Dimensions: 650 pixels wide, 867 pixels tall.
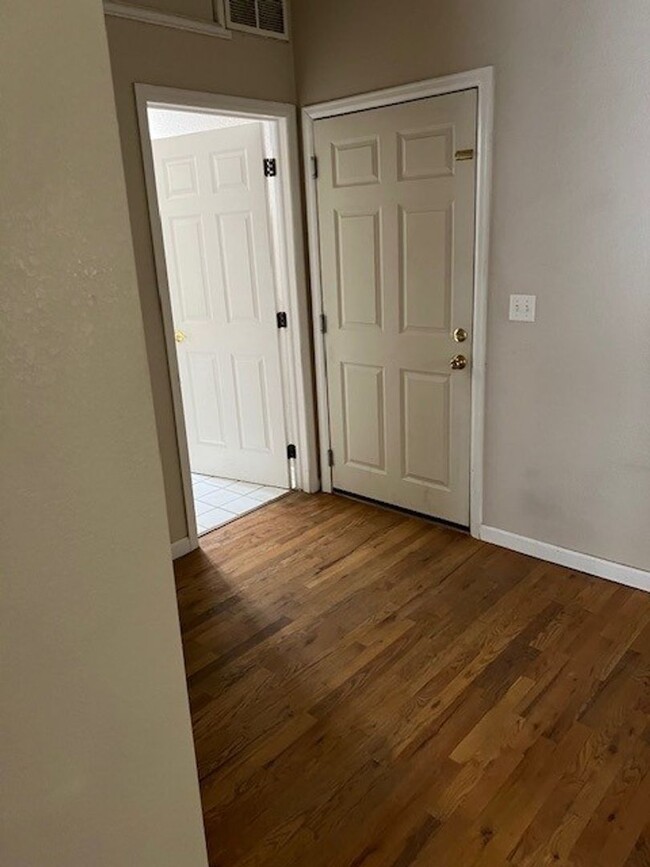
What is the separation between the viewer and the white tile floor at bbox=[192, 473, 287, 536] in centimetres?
360

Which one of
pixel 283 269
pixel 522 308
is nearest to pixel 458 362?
pixel 522 308

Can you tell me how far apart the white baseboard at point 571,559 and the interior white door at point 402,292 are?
208mm

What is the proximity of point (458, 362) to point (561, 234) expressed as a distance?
706mm

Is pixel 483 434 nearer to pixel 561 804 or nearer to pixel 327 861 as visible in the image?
pixel 561 804

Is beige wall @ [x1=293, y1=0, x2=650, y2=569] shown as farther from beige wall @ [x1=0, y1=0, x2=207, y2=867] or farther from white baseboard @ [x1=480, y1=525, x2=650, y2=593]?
beige wall @ [x1=0, y1=0, x2=207, y2=867]

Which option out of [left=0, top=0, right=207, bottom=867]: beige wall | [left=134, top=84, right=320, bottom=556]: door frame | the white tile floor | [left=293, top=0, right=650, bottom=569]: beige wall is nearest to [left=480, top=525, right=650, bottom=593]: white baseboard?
[left=293, top=0, right=650, bottom=569]: beige wall

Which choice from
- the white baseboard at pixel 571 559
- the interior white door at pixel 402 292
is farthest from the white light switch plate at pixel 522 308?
the white baseboard at pixel 571 559

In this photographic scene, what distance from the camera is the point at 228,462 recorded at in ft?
13.5

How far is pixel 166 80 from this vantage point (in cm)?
274

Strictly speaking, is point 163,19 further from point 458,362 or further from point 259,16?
point 458,362

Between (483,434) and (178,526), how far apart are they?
152 cm

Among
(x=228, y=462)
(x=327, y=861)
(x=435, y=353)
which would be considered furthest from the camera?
(x=228, y=462)

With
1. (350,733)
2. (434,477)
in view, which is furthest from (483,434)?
(350,733)

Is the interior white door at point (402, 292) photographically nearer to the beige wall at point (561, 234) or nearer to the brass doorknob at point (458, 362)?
the brass doorknob at point (458, 362)
